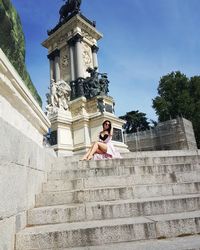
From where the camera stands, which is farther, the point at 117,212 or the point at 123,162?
the point at 123,162

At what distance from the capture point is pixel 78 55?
59.3 ft

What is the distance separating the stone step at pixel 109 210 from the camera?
10.1 feet

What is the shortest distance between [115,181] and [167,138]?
18466 mm

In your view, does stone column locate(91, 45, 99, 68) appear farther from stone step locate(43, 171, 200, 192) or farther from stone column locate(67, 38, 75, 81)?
stone step locate(43, 171, 200, 192)

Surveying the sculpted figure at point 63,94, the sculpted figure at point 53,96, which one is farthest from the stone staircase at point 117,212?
the sculpted figure at point 63,94

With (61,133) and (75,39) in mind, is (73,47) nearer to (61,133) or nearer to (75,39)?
(75,39)

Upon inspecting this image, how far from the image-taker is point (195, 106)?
34000mm

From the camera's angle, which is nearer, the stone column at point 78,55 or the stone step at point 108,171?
the stone step at point 108,171

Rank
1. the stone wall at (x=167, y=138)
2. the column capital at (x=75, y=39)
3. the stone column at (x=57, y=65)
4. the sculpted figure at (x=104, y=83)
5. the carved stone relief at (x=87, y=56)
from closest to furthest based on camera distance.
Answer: the sculpted figure at (x=104, y=83) → the column capital at (x=75, y=39) → the carved stone relief at (x=87, y=56) → the stone column at (x=57, y=65) → the stone wall at (x=167, y=138)

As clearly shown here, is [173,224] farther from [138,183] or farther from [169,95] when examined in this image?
[169,95]

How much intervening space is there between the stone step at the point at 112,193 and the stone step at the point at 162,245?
116 centimetres

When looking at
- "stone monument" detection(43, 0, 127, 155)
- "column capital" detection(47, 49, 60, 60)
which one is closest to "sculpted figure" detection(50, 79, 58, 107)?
"stone monument" detection(43, 0, 127, 155)

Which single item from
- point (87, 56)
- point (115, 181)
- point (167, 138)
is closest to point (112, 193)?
point (115, 181)

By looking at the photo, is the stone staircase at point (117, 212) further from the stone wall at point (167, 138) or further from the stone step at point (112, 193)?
the stone wall at point (167, 138)
